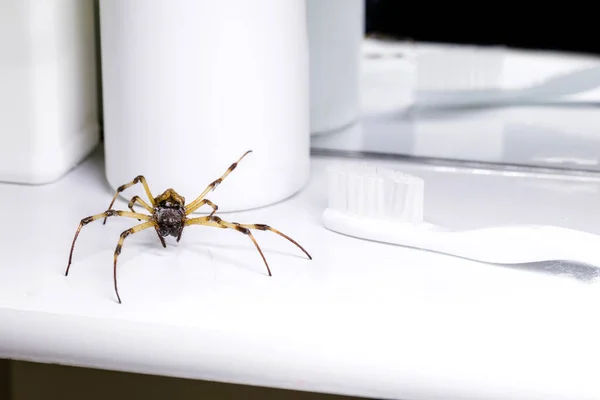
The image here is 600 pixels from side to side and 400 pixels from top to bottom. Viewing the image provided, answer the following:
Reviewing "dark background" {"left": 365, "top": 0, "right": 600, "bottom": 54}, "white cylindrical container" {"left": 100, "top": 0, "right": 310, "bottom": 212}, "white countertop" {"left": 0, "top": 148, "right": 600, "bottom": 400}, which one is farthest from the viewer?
"dark background" {"left": 365, "top": 0, "right": 600, "bottom": 54}

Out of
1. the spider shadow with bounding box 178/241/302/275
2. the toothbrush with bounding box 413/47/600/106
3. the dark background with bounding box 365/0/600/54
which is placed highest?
the dark background with bounding box 365/0/600/54

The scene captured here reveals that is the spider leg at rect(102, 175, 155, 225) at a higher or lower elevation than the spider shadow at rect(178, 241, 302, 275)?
higher

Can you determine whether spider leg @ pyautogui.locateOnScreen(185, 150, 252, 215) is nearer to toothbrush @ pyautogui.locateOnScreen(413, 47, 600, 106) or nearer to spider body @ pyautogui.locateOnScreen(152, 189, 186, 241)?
spider body @ pyautogui.locateOnScreen(152, 189, 186, 241)

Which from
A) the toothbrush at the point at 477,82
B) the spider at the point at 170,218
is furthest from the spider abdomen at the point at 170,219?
the toothbrush at the point at 477,82

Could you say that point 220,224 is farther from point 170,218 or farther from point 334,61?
point 334,61

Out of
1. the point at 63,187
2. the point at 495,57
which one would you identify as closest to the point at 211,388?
the point at 63,187

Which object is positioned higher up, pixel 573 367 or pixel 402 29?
pixel 402 29

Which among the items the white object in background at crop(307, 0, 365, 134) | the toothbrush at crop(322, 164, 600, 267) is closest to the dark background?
the white object in background at crop(307, 0, 365, 134)

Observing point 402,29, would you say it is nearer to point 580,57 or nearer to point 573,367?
point 580,57
